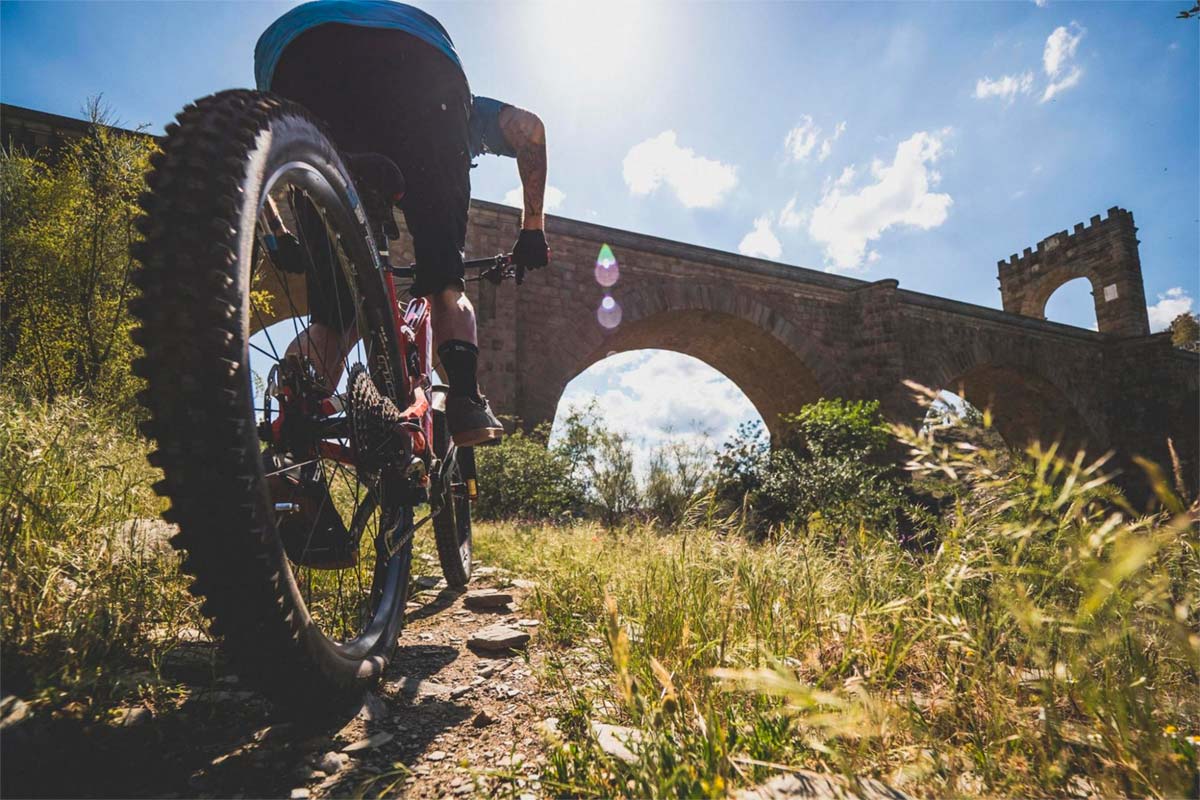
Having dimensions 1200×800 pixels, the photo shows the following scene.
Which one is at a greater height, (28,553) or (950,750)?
(28,553)

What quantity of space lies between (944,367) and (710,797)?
16.7 m

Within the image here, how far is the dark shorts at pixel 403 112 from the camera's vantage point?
160cm

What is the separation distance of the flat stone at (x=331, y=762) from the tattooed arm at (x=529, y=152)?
180cm

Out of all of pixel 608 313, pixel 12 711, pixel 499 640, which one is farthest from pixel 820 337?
pixel 12 711

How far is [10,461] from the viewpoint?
1528 millimetres

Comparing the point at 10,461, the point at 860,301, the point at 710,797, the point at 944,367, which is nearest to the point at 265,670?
the point at 710,797

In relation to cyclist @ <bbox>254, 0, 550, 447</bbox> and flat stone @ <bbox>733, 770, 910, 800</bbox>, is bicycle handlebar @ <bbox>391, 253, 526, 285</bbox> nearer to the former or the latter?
cyclist @ <bbox>254, 0, 550, 447</bbox>

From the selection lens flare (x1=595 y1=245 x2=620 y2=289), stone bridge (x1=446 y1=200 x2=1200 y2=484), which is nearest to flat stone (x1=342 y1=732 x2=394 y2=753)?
stone bridge (x1=446 y1=200 x2=1200 y2=484)

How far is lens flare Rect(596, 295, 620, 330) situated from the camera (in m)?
10.7

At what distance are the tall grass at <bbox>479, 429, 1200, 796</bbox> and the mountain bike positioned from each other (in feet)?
1.62

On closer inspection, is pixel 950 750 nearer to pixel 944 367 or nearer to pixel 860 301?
pixel 860 301

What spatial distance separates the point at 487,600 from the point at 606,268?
9.27 meters

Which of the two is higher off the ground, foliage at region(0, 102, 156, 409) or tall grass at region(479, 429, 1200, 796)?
foliage at region(0, 102, 156, 409)

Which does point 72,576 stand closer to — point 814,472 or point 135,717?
point 135,717
